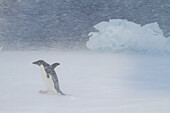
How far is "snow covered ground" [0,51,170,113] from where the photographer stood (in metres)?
1.54

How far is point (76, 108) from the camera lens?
153cm

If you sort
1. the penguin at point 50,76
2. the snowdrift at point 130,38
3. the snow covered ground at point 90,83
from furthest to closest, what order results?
the snowdrift at point 130,38, the penguin at point 50,76, the snow covered ground at point 90,83

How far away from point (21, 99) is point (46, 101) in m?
0.12

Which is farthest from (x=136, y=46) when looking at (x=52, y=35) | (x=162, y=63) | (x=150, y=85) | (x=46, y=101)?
(x=46, y=101)

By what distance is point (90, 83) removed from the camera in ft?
5.60

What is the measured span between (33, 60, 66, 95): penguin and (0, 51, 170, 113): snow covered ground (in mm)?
40

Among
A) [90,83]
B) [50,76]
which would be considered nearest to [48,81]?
[50,76]

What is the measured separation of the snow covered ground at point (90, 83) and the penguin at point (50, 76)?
40mm

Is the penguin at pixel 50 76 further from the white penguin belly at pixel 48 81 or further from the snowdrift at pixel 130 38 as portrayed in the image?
the snowdrift at pixel 130 38

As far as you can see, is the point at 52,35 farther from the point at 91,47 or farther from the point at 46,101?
the point at 46,101

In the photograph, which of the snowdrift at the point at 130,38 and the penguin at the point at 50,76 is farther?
the snowdrift at the point at 130,38

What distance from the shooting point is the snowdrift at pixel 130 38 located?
188 centimetres

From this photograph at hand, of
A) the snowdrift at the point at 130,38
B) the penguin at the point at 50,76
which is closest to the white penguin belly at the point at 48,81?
the penguin at the point at 50,76

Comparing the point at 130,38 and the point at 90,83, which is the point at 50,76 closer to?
the point at 90,83
